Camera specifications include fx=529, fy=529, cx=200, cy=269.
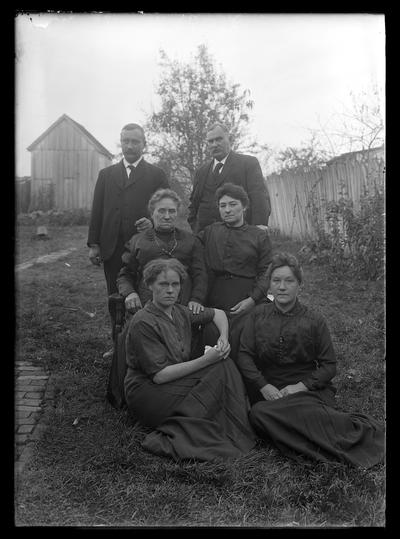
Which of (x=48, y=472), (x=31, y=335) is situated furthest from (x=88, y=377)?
(x=48, y=472)

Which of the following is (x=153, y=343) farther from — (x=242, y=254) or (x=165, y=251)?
(x=242, y=254)

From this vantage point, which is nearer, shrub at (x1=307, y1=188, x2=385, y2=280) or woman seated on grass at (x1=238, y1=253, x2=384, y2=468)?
woman seated on grass at (x1=238, y1=253, x2=384, y2=468)

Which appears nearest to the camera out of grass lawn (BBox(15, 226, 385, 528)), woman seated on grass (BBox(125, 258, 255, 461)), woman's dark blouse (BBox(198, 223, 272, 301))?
grass lawn (BBox(15, 226, 385, 528))

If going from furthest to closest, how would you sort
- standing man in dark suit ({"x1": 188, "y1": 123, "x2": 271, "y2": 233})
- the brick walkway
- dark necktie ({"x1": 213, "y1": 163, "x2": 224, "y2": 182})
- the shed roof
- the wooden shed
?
dark necktie ({"x1": 213, "y1": 163, "x2": 224, "y2": 182})
standing man in dark suit ({"x1": 188, "y1": 123, "x2": 271, "y2": 233})
the wooden shed
the shed roof
the brick walkway

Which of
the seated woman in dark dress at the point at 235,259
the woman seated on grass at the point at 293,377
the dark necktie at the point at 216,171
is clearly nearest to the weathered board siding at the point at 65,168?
the dark necktie at the point at 216,171

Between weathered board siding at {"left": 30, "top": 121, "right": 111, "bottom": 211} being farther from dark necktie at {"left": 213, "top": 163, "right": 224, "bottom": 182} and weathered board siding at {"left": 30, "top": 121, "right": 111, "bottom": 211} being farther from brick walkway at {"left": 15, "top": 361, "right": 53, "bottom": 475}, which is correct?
brick walkway at {"left": 15, "top": 361, "right": 53, "bottom": 475}

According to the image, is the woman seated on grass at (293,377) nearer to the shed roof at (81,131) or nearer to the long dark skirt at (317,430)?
the long dark skirt at (317,430)

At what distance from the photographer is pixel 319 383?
3.60 metres

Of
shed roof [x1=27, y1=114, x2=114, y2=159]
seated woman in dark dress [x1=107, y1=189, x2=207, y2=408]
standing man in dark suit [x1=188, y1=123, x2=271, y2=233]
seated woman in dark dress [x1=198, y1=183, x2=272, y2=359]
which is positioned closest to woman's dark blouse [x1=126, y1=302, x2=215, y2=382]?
seated woman in dark dress [x1=107, y1=189, x2=207, y2=408]

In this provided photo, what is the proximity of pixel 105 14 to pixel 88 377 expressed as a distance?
9.12 ft

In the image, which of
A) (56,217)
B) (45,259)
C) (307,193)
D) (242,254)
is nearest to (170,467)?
(242,254)

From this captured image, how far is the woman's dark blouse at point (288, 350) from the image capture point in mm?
3645

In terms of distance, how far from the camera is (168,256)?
4.06 metres

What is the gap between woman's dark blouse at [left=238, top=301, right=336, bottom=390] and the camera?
364 centimetres
